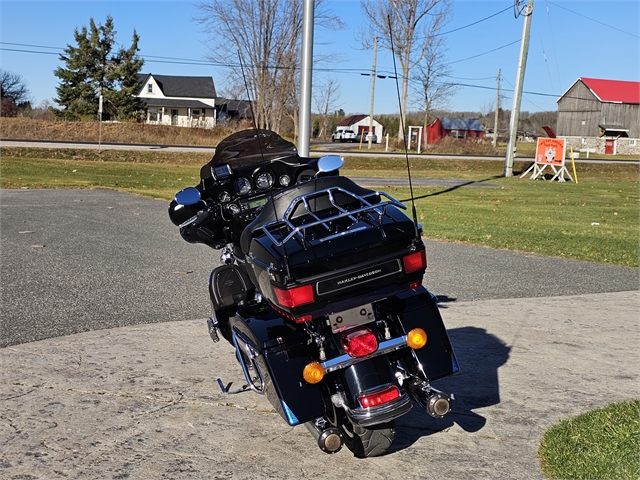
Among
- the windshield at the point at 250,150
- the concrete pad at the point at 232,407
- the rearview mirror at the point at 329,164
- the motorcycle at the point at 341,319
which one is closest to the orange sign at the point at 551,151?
the concrete pad at the point at 232,407

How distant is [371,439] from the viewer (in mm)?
3568

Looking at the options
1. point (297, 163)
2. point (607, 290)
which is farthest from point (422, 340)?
point (607, 290)

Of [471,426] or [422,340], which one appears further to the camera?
[471,426]

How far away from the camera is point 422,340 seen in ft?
12.0

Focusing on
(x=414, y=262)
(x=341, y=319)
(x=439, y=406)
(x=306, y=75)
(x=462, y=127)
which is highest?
(x=462, y=127)

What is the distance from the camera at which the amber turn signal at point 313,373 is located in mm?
3430

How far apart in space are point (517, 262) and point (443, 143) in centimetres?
4333

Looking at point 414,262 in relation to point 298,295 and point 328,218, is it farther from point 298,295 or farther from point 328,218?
point 298,295

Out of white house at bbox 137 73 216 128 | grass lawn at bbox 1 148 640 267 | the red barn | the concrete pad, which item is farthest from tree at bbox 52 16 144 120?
the concrete pad

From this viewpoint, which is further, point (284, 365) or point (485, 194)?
point (485, 194)

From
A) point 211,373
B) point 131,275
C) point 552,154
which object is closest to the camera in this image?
point 211,373

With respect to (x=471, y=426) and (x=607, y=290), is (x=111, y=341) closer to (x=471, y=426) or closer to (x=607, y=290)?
(x=471, y=426)

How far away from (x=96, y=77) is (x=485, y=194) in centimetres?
4574

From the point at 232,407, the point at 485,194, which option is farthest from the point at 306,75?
the point at 485,194
